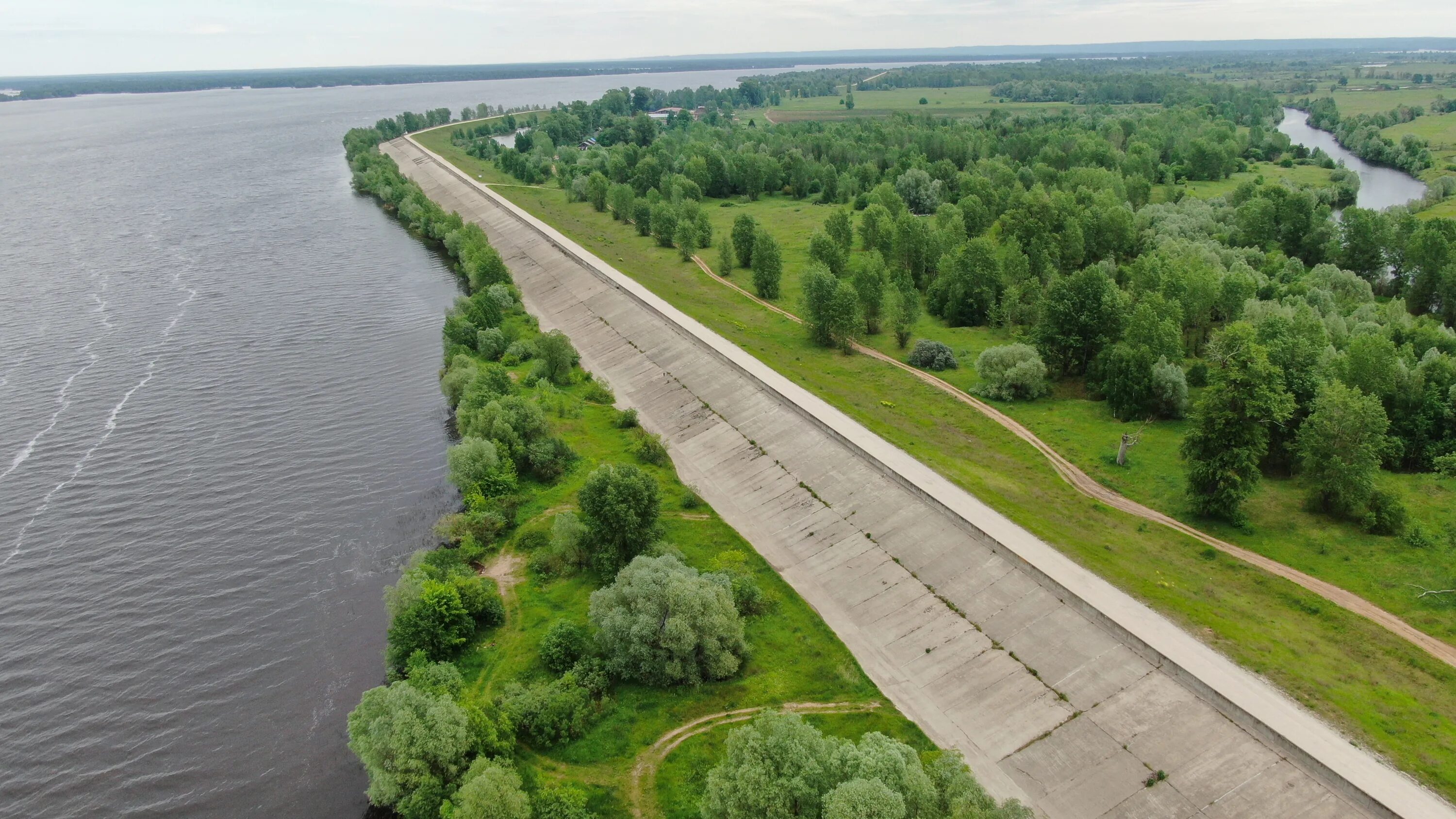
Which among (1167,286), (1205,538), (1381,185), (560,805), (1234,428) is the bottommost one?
(560,805)

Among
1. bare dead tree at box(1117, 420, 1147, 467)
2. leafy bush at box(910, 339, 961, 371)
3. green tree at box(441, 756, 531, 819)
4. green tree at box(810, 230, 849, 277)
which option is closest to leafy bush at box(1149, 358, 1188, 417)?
bare dead tree at box(1117, 420, 1147, 467)

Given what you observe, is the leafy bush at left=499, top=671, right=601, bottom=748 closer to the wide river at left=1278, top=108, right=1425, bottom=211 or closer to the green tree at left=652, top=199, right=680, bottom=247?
the green tree at left=652, top=199, right=680, bottom=247

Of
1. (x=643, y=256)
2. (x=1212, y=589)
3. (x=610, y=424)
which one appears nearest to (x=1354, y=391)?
(x=1212, y=589)

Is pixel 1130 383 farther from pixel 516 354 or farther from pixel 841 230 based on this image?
pixel 516 354

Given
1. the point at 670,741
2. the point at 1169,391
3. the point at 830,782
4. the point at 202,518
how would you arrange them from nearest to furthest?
the point at 830,782, the point at 670,741, the point at 202,518, the point at 1169,391

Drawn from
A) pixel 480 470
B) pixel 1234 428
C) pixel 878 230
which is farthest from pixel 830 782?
pixel 878 230

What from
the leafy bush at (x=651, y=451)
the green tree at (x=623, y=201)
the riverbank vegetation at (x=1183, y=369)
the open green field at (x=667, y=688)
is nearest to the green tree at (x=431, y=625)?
the open green field at (x=667, y=688)
